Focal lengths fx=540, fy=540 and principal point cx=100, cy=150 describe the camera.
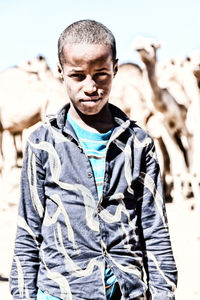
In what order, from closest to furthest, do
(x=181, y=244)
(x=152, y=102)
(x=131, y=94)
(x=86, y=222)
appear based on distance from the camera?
(x=86, y=222) → (x=181, y=244) → (x=152, y=102) → (x=131, y=94)

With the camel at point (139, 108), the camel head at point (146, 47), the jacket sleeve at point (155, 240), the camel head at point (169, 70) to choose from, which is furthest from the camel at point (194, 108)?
the jacket sleeve at point (155, 240)

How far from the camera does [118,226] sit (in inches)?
73.1

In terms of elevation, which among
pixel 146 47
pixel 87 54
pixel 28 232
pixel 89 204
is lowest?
pixel 28 232

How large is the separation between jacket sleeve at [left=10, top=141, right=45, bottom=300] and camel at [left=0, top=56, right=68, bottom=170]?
9.76 meters

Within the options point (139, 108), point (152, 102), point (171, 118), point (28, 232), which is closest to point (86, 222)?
point (28, 232)

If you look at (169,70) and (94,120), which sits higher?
(169,70)

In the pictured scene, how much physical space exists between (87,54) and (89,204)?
52cm

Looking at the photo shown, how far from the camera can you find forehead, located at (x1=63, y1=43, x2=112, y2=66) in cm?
187

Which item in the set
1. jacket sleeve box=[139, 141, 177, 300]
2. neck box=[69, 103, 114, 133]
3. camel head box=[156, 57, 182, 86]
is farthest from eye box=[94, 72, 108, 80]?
camel head box=[156, 57, 182, 86]

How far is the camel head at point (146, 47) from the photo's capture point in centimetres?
774

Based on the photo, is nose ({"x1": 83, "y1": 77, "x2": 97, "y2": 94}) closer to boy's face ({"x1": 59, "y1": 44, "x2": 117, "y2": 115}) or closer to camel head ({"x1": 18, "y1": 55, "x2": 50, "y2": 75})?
boy's face ({"x1": 59, "y1": 44, "x2": 117, "y2": 115})

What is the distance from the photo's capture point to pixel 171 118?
9508 millimetres

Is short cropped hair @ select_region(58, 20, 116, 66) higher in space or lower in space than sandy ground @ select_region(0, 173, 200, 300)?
higher

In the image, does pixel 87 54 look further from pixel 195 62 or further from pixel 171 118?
pixel 171 118
